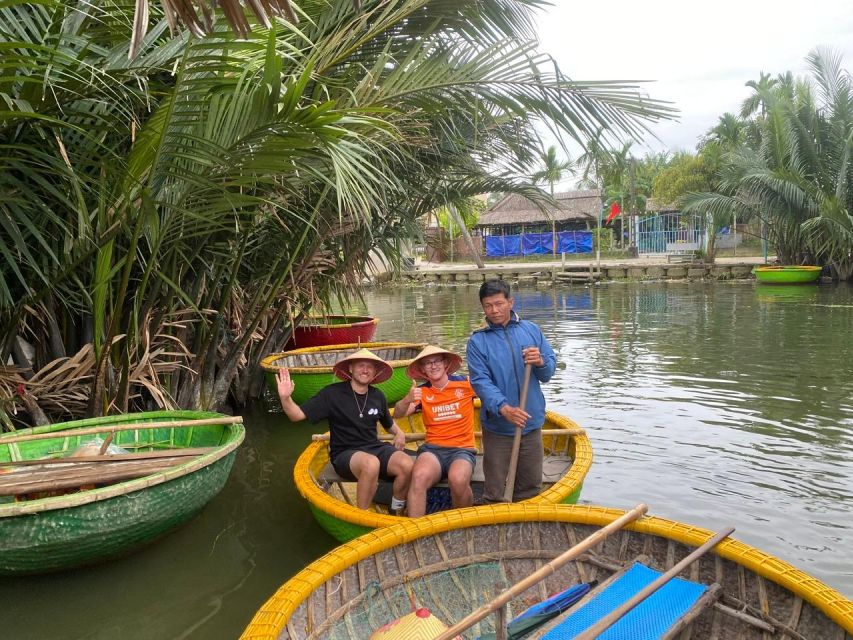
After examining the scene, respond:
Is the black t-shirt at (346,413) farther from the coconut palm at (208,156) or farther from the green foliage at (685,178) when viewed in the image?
the green foliage at (685,178)

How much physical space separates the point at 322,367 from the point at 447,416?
2709 mm

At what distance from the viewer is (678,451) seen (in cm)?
567

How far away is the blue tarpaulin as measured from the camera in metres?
31.7

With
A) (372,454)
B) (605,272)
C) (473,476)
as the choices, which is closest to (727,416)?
(473,476)

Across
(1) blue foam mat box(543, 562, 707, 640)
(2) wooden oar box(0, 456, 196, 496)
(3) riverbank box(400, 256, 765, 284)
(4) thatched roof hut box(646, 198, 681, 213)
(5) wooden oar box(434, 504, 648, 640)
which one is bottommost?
(1) blue foam mat box(543, 562, 707, 640)

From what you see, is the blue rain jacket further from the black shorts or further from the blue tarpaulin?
the blue tarpaulin

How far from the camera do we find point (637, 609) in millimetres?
2635

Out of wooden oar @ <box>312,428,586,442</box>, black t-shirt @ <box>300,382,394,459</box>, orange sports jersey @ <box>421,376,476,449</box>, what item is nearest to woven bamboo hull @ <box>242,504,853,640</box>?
orange sports jersey @ <box>421,376,476,449</box>

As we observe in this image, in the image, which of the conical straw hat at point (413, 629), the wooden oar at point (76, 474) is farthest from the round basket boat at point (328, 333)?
the conical straw hat at point (413, 629)

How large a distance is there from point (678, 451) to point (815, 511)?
4.44 ft

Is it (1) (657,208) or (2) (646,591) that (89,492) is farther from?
(1) (657,208)

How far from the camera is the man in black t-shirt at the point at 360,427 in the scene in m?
3.81

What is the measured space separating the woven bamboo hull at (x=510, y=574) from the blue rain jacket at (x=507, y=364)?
0.71 meters

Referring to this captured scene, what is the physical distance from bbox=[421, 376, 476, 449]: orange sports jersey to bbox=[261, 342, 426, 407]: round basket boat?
1.55 metres
